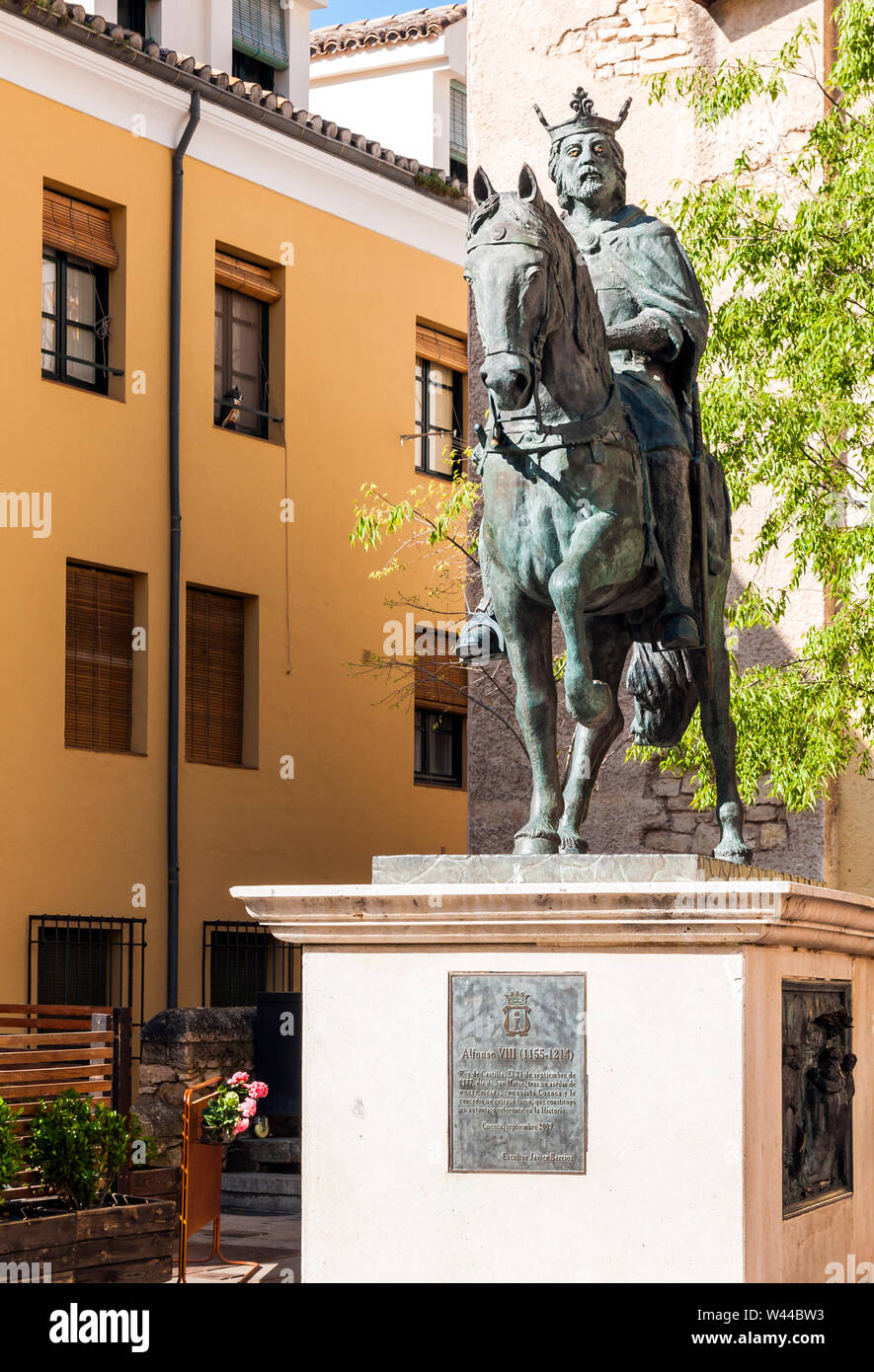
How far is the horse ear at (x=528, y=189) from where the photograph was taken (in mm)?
6380

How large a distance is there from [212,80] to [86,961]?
8628mm

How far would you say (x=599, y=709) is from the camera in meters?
6.95

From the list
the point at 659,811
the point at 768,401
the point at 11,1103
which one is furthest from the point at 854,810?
the point at 11,1103

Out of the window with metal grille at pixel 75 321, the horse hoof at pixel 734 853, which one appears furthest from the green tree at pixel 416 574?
the horse hoof at pixel 734 853

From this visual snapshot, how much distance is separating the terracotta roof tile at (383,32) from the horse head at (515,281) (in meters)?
20.5

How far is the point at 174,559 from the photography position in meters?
20.6

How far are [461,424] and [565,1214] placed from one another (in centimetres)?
1954

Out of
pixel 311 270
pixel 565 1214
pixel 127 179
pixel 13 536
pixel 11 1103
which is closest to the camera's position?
pixel 565 1214

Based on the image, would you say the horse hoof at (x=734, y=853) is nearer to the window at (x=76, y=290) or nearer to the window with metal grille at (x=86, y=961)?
the window with metal grille at (x=86, y=961)

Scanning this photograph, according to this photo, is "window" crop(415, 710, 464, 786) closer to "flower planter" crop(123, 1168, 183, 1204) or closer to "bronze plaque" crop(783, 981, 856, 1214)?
"flower planter" crop(123, 1168, 183, 1204)

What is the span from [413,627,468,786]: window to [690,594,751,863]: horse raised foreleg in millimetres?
15425

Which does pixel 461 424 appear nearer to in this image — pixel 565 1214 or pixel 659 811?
pixel 659 811

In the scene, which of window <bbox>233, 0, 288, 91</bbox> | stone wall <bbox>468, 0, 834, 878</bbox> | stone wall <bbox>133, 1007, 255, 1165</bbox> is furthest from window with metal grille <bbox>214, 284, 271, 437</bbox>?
stone wall <bbox>133, 1007, 255, 1165</bbox>

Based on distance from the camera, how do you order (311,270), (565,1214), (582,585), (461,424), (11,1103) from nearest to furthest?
(565,1214)
(582,585)
(11,1103)
(311,270)
(461,424)
